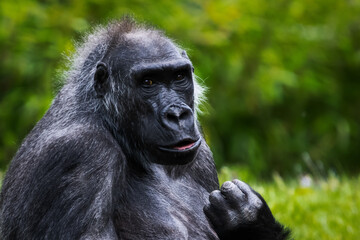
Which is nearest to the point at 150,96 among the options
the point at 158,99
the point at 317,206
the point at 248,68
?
the point at 158,99

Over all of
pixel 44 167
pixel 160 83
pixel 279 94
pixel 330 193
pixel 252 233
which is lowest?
pixel 279 94

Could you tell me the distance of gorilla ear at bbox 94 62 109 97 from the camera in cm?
518

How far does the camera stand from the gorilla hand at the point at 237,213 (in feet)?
16.8

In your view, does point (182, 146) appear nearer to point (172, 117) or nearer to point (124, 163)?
Result: point (172, 117)

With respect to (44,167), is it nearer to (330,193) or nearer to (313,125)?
(330,193)

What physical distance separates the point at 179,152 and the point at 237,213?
0.69 m

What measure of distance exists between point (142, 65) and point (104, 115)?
0.44 m

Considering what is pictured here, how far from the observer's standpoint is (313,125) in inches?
487

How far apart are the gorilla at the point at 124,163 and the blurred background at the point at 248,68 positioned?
13.8 feet

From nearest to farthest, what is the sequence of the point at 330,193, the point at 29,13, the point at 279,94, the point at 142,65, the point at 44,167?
the point at 44,167
the point at 142,65
the point at 330,193
the point at 29,13
the point at 279,94

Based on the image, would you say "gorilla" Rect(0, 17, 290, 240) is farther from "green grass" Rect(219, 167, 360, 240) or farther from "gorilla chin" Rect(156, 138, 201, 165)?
"green grass" Rect(219, 167, 360, 240)

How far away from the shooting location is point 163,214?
4.97 meters

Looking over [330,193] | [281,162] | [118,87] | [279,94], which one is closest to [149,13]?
[279,94]

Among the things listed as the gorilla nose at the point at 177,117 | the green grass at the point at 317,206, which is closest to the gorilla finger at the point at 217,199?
the gorilla nose at the point at 177,117
